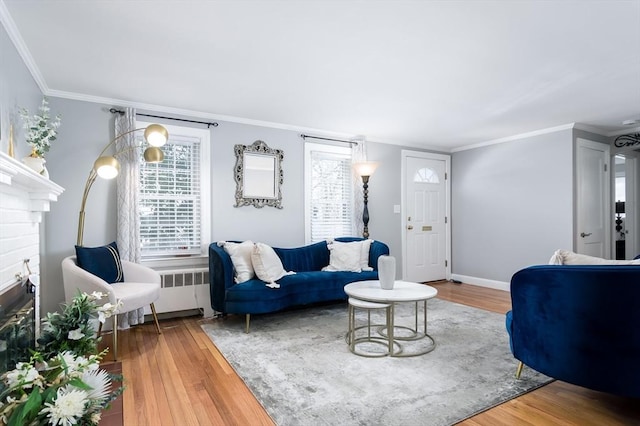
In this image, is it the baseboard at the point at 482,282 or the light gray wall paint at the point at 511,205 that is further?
the baseboard at the point at 482,282

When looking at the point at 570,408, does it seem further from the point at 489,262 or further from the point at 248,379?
the point at 489,262

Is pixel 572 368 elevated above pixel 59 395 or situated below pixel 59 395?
below

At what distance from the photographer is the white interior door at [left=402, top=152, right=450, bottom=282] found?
5680 mm

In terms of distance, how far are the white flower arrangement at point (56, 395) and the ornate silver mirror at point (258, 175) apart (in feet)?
10.5

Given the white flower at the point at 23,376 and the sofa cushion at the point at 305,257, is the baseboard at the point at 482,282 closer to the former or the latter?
the sofa cushion at the point at 305,257

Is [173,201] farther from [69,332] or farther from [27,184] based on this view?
[69,332]

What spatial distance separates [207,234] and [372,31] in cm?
281

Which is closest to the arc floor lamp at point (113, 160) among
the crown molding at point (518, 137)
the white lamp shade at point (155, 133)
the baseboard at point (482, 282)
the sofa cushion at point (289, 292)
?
the white lamp shade at point (155, 133)

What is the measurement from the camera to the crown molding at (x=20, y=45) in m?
2.13

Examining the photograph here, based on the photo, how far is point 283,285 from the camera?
361 centimetres

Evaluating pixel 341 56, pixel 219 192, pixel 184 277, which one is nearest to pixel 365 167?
pixel 219 192

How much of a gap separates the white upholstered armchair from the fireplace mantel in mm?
660

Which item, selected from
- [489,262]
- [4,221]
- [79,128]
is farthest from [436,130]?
[4,221]

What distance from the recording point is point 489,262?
18.0 ft
